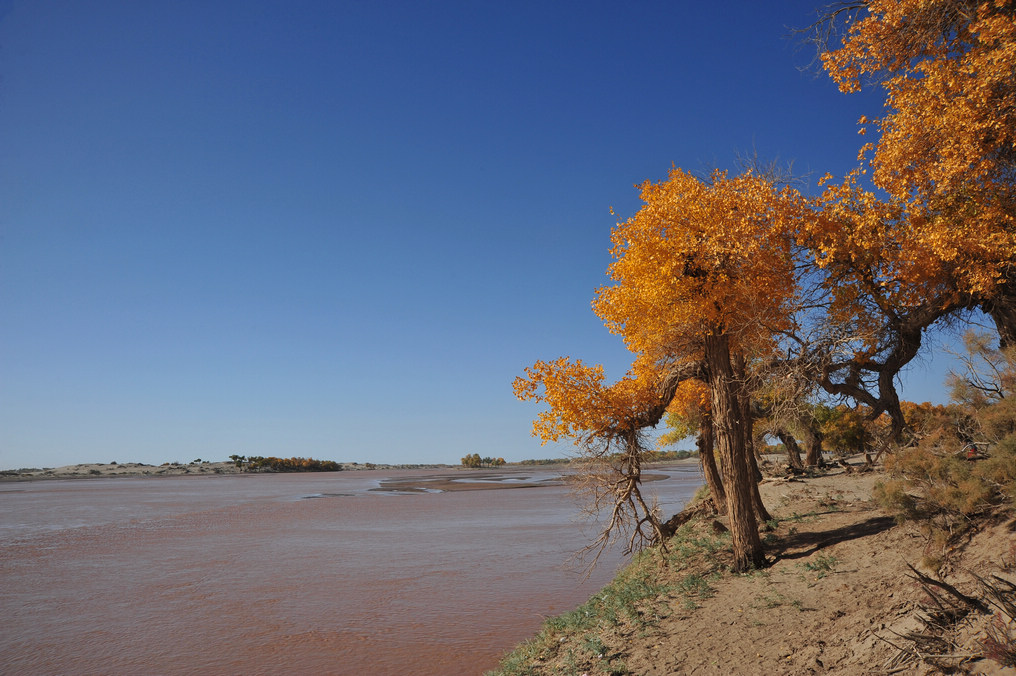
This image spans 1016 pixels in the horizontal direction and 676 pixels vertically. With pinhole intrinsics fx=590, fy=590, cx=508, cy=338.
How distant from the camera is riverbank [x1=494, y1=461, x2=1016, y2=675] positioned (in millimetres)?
6488

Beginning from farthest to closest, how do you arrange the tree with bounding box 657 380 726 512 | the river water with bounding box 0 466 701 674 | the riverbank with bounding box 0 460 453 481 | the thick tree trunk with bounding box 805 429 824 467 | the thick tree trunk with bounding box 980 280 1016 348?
the riverbank with bounding box 0 460 453 481, the thick tree trunk with bounding box 805 429 824 467, the tree with bounding box 657 380 726 512, the river water with bounding box 0 466 701 674, the thick tree trunk with bounding box 980 280 1016 348

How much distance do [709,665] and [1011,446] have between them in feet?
17.3

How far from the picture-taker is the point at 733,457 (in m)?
11.9

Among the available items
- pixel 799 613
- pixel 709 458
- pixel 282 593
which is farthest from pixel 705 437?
pixel 282 593

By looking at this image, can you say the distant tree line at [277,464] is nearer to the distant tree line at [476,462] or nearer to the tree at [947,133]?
the distant tree line at [476,462]

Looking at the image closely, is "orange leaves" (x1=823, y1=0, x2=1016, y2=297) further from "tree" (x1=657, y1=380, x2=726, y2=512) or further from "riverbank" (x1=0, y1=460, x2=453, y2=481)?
"riverbank" (x1=0, y1=460, x2=453, y2=481)

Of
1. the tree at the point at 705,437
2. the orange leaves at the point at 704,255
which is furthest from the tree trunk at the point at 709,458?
the orange leaves at the point at 704,255

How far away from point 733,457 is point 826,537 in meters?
3.03

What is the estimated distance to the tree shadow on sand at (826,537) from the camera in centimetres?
1184

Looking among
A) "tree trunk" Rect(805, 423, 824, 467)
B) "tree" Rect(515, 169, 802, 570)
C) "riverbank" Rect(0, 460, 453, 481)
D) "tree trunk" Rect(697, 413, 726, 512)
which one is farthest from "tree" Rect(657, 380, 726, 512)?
"riverbank" Rect(0, 460, 453, 481)

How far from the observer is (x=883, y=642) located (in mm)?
6848

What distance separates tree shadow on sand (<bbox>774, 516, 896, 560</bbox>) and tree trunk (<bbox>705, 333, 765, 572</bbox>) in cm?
74

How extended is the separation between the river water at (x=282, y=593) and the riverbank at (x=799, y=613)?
2761mm

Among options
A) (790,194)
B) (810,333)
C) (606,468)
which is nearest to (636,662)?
(606,468)
